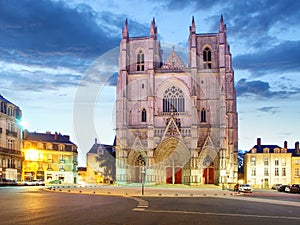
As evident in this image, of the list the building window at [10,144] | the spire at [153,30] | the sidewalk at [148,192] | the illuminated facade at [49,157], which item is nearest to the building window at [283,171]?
the sidewalk at [148,192]

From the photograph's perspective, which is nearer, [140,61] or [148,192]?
[148,192]

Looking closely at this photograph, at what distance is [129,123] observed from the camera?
69375 mm

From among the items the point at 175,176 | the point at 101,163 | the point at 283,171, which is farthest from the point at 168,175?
the point at 283,171

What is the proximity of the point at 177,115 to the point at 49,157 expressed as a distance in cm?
2872

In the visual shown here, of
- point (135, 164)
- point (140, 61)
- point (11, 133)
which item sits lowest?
point (135, 164)

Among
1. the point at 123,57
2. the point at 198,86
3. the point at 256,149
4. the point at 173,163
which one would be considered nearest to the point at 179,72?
the point at 198,86

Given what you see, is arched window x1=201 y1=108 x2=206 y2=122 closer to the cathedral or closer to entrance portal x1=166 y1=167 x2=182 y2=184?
the cathedral

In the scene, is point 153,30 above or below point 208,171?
above

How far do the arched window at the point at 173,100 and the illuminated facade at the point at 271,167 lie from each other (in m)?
24.8

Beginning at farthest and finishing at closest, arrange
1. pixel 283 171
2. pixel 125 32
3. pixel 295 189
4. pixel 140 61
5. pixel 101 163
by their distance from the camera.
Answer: pixel 283 171 → pixel 101 163 → pixel 140 61 → pixel 125 32 → pixel 295 189

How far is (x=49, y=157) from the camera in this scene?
84375 millimetres

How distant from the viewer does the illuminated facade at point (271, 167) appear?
3349 inches

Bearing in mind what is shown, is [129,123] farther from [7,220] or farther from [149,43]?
[7,220]

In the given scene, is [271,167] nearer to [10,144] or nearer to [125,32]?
[125,32]
